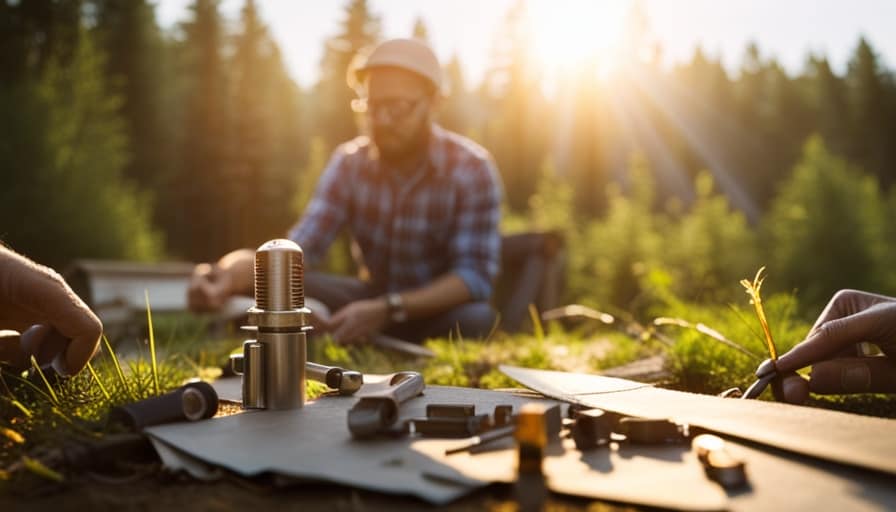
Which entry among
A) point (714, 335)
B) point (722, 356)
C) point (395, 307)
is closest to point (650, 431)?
point (714, 335)

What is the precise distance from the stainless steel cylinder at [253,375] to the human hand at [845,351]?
4.81ft

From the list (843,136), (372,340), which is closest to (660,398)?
(372,340)

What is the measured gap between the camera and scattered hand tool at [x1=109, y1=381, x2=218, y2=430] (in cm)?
162

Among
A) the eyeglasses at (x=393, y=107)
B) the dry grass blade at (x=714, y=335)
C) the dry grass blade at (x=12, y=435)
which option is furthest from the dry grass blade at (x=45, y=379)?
the eyeglasses at (x=393, y=107)

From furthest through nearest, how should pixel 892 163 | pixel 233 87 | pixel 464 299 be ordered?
1. pixel 892 163
2. pixel 233 87
3. pixel 464 299

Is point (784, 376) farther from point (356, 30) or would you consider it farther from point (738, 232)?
point (356, 30)

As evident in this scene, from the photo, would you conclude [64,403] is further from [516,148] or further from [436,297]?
[516,148]

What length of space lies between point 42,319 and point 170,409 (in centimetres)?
69

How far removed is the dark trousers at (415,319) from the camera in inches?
202

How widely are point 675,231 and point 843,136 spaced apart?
32.6m

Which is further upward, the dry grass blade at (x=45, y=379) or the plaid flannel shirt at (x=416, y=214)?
the plaid flannel shirt at (x=416, y=214)

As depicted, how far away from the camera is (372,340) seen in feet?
14.5

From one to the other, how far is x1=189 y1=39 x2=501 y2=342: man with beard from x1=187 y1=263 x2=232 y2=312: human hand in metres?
0.04

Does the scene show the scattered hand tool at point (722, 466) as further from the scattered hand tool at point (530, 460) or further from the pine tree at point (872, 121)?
the pine tree at point (872, 121)
